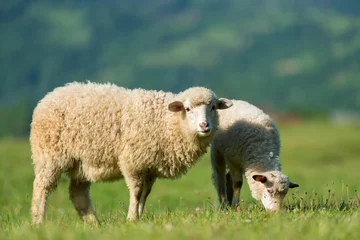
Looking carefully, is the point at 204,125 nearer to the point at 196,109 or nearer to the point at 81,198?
the point at 196,109

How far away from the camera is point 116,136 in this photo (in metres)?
9.60

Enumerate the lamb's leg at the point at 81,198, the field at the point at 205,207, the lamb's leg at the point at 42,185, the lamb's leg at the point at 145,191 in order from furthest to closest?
the lamb's leg at the point at 81,198 < the lamb's leg at the point at 145,191 < the lamb's leg at the point at 42,185 < the field at the point at 205,207

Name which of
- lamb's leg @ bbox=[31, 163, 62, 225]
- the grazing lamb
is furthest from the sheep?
lamb's leg @ bbox=[31, 163, 62, 225]

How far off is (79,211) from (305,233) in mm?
5024

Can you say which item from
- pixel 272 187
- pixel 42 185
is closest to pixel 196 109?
pixel 272 187

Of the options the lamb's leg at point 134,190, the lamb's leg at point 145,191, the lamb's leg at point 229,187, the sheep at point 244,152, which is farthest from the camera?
the lamb's leg at point 229,187

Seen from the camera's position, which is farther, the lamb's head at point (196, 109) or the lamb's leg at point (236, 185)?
the lamb's leg at point (236, 185)

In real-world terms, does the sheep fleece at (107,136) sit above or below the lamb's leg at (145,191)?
above

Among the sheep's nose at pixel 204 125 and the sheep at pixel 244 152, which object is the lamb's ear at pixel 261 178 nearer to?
the sheep at pixel 244 152

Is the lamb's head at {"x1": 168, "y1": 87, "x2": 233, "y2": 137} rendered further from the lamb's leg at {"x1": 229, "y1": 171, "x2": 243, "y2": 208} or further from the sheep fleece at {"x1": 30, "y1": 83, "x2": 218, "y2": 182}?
the lamb's leg at {"x1": 229, "y1": 171, "x2": 243, "y2": 208}

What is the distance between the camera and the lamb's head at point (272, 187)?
9.57 metres

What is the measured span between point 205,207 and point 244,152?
1441mm

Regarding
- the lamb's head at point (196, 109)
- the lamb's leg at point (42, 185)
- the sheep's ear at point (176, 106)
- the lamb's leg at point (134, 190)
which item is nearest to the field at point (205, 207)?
the lamb's leg at point (134, 190)

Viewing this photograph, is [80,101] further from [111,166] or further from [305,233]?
[305,233]
